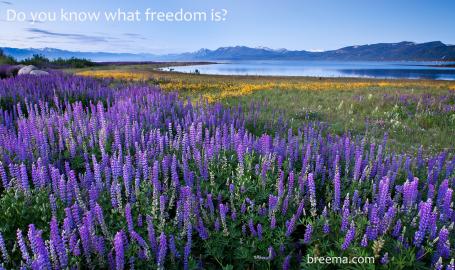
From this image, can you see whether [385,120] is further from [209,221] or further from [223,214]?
[223,214]

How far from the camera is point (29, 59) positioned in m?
38.8

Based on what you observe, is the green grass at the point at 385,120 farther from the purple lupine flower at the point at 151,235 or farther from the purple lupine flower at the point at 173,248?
the purple lupine flower at the point at 151,235

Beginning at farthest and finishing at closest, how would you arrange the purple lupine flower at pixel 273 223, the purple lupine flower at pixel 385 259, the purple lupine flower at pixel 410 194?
the purple lupine flower at pixel 410 194
the purple lupine flower at pixel 273 223
the purple lupine flower at pixel 385 259

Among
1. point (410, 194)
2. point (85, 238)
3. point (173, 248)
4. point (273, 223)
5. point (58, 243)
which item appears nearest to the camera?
point (58, 243)

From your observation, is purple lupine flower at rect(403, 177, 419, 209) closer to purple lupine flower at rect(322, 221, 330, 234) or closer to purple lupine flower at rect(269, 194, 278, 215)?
purple lupine flower at rect(322, 221, 330, 234)

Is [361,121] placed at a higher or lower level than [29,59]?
lower

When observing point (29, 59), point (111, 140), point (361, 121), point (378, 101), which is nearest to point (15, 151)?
point (111, 140)

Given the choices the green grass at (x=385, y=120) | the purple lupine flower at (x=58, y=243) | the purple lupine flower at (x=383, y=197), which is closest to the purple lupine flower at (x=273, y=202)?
the purple lupine flower at (x=383, y=197)

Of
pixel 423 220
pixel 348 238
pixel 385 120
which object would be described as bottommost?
pixel 385 120

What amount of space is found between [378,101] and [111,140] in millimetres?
10664

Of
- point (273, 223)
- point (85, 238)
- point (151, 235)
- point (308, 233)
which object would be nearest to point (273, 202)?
point (273, 223)

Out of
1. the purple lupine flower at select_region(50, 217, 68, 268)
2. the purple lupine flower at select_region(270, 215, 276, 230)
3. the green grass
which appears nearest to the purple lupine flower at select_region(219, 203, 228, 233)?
the purple lupine flower at select_region(270, 215, 276, 230)

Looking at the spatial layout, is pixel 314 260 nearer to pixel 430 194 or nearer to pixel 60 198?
pixel 430 194

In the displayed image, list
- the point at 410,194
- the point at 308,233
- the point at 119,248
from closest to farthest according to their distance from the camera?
the point at 119,248 < the point at 308,233 < the point at 410,194
